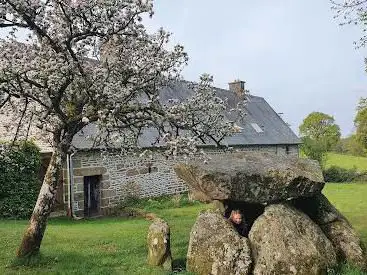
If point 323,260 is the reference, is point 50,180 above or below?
above

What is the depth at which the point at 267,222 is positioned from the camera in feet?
32.3

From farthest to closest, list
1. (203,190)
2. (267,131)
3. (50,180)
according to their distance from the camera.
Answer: (267,131), (203,190), (50,180)

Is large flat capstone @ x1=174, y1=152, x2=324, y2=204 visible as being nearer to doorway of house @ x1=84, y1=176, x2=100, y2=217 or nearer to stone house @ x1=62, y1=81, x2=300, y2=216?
stone house @ x1=62, y1=81, x2=300, y2=216

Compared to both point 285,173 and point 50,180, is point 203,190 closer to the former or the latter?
point 285,173

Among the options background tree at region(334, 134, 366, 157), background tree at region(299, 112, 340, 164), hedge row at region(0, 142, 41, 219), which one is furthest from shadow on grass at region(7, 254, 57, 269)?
background tree at region(334, 134, 366, 157)

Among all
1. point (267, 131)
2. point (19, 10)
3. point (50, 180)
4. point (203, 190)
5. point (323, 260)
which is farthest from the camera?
point (267, 131)

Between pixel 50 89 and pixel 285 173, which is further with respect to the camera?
pixel 285 173

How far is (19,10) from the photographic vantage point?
8.52 meters

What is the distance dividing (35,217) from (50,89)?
2.81m

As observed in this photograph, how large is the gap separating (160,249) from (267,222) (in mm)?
2412

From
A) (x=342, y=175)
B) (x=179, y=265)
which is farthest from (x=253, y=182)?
(x=342, y=175)

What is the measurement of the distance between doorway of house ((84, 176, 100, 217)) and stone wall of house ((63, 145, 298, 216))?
0.23 m

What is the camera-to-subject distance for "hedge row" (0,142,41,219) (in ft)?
58.6

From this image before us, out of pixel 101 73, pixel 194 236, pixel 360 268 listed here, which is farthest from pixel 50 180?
pixel 360 268
